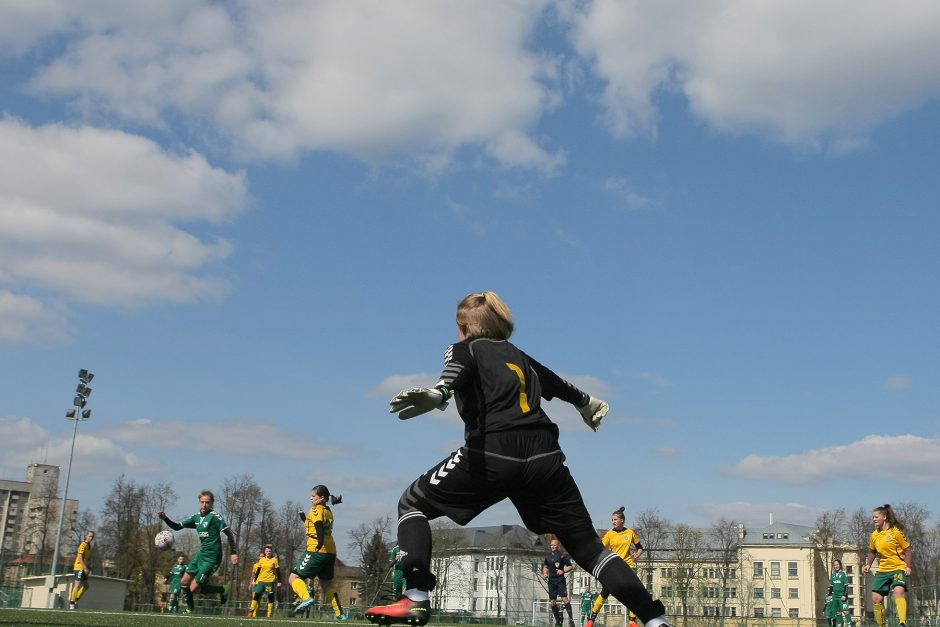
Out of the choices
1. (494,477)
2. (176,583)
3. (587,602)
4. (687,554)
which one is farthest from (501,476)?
(687,554)

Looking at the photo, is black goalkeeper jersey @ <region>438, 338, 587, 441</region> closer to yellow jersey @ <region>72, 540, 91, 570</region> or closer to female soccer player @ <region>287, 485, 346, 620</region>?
female soccer player @ <region>287, 485, 346, 620</region>

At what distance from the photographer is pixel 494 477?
498cm

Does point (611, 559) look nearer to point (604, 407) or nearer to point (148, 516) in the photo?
point (604, 407)

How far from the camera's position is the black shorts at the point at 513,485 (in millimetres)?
4984

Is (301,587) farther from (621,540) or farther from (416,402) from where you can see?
(416,402)

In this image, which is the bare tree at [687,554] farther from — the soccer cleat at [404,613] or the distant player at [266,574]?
the soccer cleat at [404,613]

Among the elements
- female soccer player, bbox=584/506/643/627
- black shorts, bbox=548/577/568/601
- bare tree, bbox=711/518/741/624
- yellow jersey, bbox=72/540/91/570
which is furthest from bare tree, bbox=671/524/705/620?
female soccer player, bbox=584/506/643/627

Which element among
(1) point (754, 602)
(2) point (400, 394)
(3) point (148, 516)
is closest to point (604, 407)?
(2) point (400, 394)

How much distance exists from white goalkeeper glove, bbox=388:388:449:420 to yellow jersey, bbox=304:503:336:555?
11271 millimetres

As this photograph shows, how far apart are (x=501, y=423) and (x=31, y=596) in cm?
3809

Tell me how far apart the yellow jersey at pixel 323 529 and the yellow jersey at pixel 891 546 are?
8.95 meters

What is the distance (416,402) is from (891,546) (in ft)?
41.5

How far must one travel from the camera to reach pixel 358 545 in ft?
306

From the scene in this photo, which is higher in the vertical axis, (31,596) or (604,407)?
(604,407)
